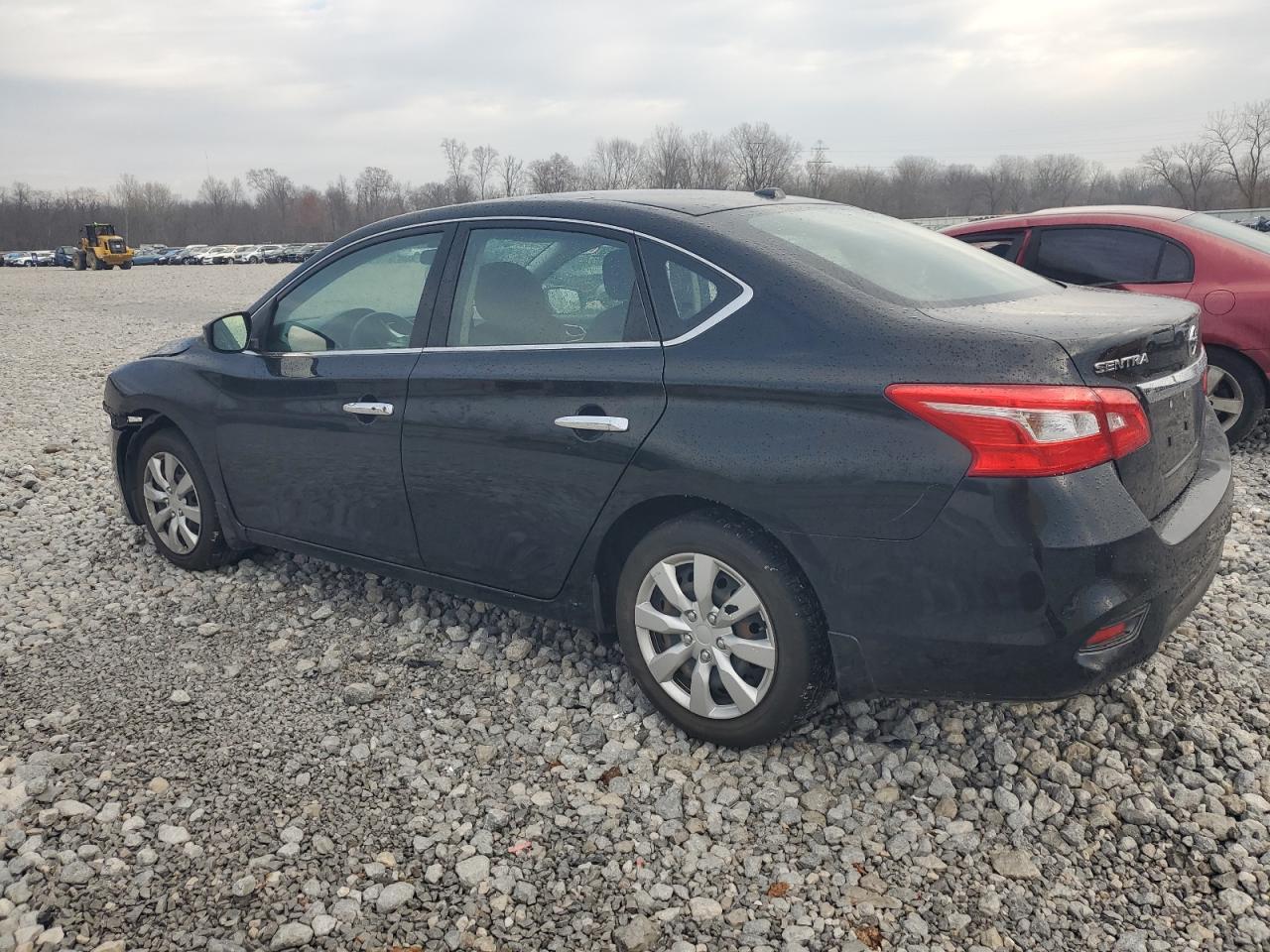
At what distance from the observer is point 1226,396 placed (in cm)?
646

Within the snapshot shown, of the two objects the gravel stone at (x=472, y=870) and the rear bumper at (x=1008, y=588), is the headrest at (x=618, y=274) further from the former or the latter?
the gravel stone at (x=472, y=870)

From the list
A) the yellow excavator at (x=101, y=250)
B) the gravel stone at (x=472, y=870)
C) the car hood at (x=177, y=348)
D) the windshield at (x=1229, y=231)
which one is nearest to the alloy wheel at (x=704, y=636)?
the gravel stone at (x=472, y=870)

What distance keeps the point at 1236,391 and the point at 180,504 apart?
6.14 m

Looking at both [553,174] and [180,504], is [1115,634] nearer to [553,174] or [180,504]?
[180,504]

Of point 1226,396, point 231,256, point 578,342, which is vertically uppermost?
point 231,256

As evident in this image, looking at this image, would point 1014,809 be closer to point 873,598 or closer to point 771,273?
point 873,598

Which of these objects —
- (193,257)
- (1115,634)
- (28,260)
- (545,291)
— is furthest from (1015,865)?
(28,260)

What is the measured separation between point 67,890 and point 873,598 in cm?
226

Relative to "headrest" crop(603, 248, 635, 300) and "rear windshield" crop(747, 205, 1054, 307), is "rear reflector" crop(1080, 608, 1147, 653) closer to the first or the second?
"rear windshield" crop(747, 205, 1054, 307)

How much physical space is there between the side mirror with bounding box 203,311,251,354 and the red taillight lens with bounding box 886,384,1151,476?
3075 mm

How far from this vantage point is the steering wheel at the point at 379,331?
3.87 m

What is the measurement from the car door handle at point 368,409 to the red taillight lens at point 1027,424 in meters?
2.05

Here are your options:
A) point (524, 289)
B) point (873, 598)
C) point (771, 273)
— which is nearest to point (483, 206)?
point (524, 289)

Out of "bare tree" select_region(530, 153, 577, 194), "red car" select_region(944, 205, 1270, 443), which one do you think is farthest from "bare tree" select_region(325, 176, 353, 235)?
"red car" select_region(944, 205, 1270, 443)
